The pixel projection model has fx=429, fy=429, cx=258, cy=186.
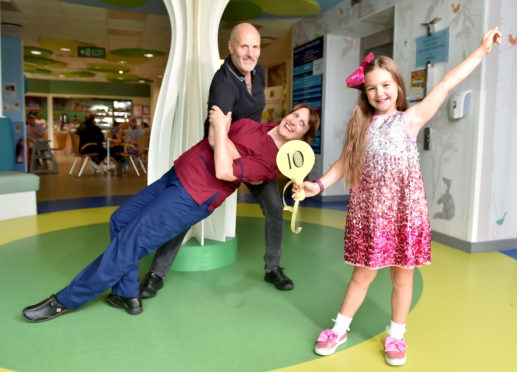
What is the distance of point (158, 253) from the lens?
2.67 metres

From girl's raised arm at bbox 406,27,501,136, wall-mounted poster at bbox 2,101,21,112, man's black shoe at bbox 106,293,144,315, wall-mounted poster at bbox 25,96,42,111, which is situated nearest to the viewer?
girl's raised arm at bbox 406,27,501,136

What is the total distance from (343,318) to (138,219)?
3.60ft

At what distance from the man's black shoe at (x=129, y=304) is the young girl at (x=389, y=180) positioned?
3.24 feet

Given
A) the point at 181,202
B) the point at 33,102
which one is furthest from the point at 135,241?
the point at 33,102

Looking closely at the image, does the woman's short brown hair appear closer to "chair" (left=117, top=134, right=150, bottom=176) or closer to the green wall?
"chair" (left=117, top=134, right=150, bottom=176)

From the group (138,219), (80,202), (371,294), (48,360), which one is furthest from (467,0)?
(80,202)

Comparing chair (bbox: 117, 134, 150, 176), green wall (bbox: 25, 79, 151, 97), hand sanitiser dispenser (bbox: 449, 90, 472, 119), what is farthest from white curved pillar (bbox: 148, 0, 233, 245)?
green wall (bbox: 25, 79, 151, 97)

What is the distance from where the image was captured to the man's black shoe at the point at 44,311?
2143 mm

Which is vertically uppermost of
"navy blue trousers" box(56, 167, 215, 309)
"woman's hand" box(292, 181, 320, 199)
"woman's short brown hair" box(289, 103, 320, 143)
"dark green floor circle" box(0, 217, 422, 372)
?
"woman's short brown hair" box(289, 103, 320, 143)

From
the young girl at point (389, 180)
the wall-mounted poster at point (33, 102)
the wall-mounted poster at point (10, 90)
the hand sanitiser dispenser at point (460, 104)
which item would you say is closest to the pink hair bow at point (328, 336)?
the young girl at point (389, 180)

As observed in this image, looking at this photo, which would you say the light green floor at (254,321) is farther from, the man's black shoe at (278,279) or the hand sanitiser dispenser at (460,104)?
the hand sanitiser dispenser at (460,104)

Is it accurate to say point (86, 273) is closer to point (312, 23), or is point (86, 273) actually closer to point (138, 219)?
point (138, 219)

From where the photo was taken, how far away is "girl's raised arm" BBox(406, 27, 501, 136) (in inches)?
65.9

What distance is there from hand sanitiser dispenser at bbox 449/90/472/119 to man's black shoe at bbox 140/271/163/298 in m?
2.76
